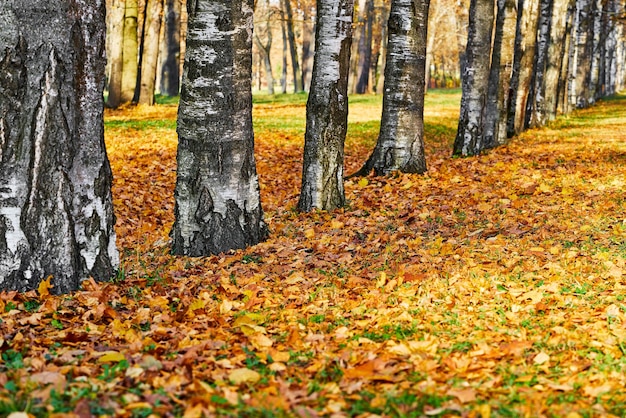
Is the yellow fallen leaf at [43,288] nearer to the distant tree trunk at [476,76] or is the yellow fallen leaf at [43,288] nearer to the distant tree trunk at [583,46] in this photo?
the distant tree trunk at [476,76]

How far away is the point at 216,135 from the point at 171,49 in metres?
25.9

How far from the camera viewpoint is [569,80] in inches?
1228

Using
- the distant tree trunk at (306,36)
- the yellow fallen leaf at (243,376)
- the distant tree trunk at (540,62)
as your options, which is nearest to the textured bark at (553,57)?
the distant tree trunk at (540,62)

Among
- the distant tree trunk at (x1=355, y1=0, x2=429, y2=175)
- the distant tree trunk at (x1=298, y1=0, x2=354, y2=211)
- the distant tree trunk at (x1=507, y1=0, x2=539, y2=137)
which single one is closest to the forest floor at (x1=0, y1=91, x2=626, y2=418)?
the distant tree trunk at (x1=298, y1=0, x2=354, y2=211)

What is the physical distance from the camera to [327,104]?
925cm

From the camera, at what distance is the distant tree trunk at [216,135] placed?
730 cm

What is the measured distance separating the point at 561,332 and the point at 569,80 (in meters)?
28.4

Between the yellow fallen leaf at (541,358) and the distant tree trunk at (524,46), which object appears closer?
the yellow fallen leaf at (541,358)

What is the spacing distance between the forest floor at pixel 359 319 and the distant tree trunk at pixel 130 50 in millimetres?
13310

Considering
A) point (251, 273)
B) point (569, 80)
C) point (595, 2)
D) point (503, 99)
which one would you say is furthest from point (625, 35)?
point (251, 273)

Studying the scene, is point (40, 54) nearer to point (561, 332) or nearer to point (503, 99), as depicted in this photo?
point (561, 332)

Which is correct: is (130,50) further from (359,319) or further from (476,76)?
(359,319)

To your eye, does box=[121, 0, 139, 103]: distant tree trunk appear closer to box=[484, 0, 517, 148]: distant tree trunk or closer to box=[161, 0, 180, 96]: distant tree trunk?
→ box=[161, 0, 180, 96]: distant tree trunk

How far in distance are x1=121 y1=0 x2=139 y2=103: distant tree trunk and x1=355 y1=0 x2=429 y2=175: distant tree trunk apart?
42.6ft
